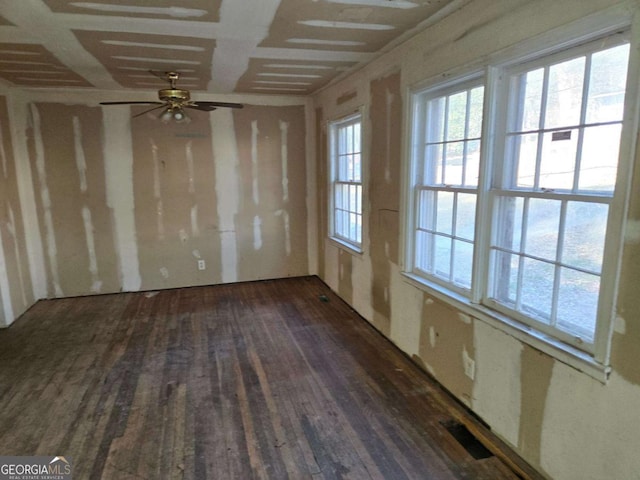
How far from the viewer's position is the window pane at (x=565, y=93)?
172cm

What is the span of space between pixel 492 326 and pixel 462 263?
51 cm

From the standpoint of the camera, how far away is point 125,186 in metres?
4.78

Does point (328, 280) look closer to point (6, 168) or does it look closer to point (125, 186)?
point (125, 186)

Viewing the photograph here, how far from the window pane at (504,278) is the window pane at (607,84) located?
81 centimetres

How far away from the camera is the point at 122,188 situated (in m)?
4.78

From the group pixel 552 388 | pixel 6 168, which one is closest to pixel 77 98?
pixel 6 168

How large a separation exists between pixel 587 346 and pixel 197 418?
2.19m

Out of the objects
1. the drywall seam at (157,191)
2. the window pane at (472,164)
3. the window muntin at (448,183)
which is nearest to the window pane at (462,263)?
the window muntin at (448,183)

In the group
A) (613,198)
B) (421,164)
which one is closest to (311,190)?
(421,164)

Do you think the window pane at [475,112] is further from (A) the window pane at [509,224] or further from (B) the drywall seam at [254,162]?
(B) the drywall seam at [254,162]

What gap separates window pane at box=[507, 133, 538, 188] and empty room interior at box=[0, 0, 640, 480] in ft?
0.03

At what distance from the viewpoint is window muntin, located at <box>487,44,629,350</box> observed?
5.33 feet

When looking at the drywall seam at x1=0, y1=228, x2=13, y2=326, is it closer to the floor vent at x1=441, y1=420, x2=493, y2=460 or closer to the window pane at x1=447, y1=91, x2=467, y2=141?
the floor vent at x1=441, y1=420, x2=493, y2=460

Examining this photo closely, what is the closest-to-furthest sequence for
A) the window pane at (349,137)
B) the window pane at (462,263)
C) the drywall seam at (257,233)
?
the window pane at (462,263) → the window pane at (349,137) → the drywall seam at (257,233)
